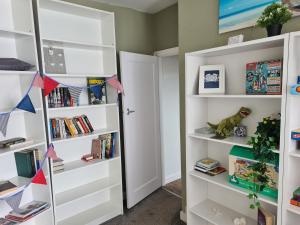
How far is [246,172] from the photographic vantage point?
1.64 m

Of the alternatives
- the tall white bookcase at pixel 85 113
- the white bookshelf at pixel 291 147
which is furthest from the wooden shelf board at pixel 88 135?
the white bookshelf at pixel 291 147

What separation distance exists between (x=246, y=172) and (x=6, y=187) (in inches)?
72.8

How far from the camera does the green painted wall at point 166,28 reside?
2904mm

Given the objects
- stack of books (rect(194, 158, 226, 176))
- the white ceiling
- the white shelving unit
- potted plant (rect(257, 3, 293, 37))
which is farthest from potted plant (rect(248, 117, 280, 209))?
the white ceiling

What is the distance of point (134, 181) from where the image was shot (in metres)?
2.85

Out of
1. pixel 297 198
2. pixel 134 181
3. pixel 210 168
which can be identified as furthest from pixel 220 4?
pixel 134 181

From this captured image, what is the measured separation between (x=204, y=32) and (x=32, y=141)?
1.84 metres

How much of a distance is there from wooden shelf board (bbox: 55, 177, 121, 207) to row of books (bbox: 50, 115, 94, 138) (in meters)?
0.64

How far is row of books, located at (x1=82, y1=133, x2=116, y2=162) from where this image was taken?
8.26ft

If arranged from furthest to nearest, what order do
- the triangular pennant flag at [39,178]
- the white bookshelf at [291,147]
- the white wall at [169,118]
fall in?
the white wall at [169,118], the triangular pennant flag at [39,178], the white bookshelf at [291,147]

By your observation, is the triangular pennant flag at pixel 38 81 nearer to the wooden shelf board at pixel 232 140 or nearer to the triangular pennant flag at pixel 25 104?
the triangular pennant flag at pixel 25 104

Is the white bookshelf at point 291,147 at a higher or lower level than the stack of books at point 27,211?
higher

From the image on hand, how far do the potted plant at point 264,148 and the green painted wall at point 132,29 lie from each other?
80.7 inches

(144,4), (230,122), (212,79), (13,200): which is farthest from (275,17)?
(13,200)
